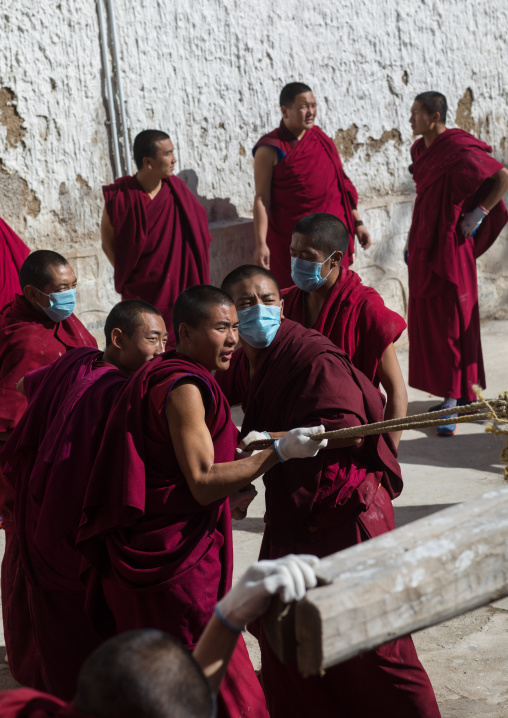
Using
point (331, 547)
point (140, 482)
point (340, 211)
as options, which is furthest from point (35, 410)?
point (340, 211)

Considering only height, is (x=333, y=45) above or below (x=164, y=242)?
above

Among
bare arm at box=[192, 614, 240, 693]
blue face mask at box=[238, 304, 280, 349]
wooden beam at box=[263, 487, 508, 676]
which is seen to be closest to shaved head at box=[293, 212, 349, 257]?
blue face mask at box=[238, 304, 280, 349]

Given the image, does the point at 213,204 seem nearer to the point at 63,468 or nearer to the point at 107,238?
the point at 107,238

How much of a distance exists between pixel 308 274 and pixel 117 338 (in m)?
0.76

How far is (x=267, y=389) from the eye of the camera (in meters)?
2.73

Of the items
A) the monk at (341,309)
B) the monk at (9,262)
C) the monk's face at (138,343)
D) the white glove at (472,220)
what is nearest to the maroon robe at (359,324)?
the monk at (341,309)

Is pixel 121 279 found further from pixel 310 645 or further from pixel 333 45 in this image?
pixel 310 645

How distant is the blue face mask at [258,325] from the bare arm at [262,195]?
3.32 metres

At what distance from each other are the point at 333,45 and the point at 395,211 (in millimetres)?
1497

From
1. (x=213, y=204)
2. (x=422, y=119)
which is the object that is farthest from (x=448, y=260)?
(x=213, y=204)

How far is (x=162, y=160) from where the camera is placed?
555 cm

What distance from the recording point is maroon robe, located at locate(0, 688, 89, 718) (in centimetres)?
143

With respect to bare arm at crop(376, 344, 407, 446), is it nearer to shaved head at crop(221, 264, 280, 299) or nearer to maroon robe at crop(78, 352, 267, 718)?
shaved head at crop(221, 264, 280, 299)

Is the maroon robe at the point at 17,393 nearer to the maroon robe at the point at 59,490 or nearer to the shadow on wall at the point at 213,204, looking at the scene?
the maroon robe at the point at 59,490
